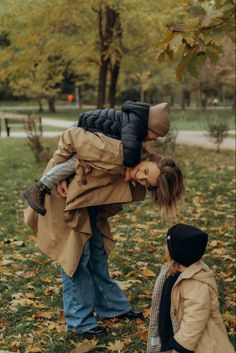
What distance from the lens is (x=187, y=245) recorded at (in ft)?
9.28

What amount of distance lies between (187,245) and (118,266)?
8.73ft

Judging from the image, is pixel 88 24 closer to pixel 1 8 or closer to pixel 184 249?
pixel 1 8

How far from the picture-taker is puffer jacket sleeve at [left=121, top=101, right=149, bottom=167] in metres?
3.22

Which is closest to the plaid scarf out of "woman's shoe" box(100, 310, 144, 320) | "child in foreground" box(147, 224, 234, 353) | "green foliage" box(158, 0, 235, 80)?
"child in foreground" box(147, 224, 234, 353)

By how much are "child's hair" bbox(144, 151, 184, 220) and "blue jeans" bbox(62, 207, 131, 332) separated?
2.19 feet

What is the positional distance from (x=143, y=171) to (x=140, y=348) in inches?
49.7

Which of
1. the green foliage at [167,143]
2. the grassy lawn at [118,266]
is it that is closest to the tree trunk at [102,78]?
the green foliage at [167,143]

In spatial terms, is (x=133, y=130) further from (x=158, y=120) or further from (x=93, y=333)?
(x=93, y=333)

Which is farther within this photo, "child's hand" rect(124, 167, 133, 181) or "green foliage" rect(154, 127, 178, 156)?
"green foliage" rect(154, 127, 178, 156)

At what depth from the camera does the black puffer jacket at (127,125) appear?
3223 millimetres

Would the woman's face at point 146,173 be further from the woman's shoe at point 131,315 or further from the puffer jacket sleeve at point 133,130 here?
the woman's shoe at point 131,315

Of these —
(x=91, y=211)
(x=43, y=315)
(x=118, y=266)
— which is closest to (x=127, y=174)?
(x=91, y=211)

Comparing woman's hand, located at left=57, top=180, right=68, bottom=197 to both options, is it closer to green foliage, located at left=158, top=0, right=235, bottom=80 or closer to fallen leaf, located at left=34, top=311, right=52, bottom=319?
green foliage, located at left=158, top=0, right=235, bottom=80

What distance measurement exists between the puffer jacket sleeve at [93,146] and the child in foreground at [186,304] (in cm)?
61
